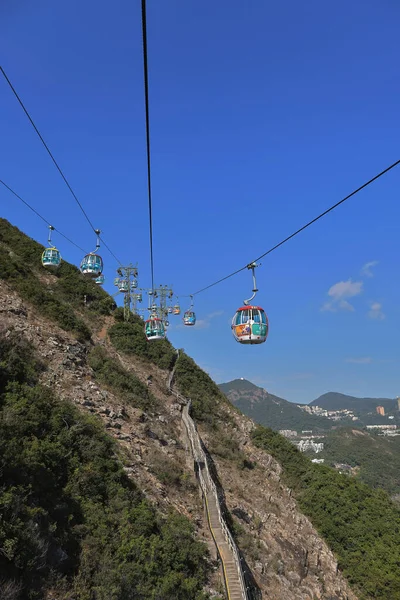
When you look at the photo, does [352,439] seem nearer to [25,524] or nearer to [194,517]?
[194,517]

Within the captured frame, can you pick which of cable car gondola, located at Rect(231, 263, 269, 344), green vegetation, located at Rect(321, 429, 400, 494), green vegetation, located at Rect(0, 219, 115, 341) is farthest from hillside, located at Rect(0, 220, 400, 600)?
green vegetation, located at Rect(321, 429, 400, 494)

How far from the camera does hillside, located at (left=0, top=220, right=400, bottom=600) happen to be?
9.62 meters

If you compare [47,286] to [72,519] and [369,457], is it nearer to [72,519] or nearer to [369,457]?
[72,519]

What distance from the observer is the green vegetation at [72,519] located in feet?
27.3

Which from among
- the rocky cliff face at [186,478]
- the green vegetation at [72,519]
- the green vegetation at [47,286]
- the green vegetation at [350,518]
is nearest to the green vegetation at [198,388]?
the rocky cliff face at [186,478]

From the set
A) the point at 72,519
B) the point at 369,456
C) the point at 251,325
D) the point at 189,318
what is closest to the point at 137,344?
the point at 189,318

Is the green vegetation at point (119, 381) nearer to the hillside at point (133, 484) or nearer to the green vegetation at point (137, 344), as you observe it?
the hillside at point (133, 484)

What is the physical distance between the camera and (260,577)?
16.9 meters

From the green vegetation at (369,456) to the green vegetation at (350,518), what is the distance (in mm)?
55127

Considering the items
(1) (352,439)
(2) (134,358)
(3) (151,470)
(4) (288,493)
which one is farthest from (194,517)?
(1) (352,439)

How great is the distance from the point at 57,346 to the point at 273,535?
51.2ft

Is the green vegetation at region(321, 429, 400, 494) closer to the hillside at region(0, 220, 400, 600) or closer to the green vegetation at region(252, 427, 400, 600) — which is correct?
the green vegetation at region(252, 427, 400, 600)

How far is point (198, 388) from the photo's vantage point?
34.6m

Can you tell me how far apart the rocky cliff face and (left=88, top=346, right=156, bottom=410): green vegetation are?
1.86 feet
